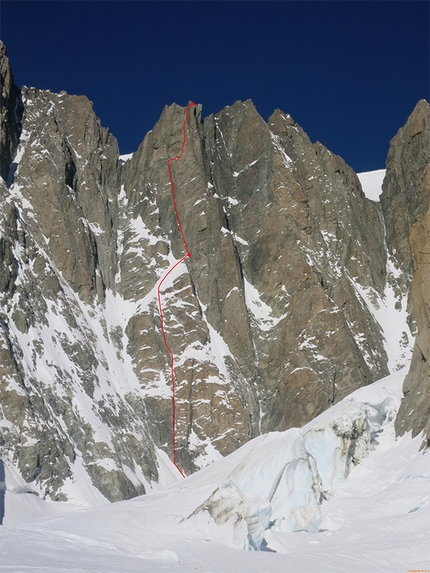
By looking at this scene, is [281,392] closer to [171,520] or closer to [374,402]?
Answer: [374,402]

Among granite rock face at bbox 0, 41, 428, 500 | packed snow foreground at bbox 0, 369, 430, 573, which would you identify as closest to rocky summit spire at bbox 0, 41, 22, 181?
granite rock face at bbox 0, 41, 428, 500

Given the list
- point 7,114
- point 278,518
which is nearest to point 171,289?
point 7,114

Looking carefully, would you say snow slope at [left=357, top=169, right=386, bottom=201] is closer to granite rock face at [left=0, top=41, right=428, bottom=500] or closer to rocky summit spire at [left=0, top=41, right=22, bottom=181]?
granite rock face at [left=0, top=41, right=428, bottom=500]

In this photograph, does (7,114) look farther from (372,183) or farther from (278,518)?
(278,518)

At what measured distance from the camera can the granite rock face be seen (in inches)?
2368

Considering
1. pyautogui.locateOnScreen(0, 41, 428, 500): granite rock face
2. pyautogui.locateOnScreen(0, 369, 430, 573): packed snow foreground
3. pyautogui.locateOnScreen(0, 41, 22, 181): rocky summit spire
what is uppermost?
pyautogui.locateOnScreen(0, 41, 22, 181): rocky summit spire

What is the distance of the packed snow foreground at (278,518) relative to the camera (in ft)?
63.8

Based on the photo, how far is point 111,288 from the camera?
74.6 m

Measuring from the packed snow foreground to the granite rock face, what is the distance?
26.3 metres

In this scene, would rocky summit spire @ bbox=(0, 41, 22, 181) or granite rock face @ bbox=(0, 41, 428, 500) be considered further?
rocky summit spire @ bbox=(0, 41, 22, 181)

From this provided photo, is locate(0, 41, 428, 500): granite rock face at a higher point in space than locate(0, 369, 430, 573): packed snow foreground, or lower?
higher

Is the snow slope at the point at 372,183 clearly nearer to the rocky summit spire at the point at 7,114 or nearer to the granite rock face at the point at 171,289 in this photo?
the granite rock face at the point at 171,289

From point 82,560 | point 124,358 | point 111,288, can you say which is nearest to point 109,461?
point 124,358

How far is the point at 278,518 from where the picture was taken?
89.4ft
